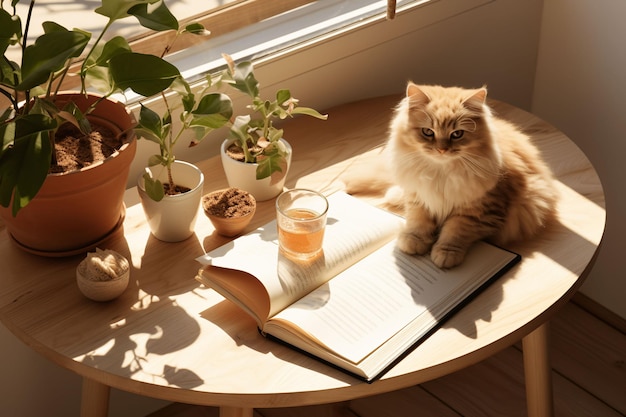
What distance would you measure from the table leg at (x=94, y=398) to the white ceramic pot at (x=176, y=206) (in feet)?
0.95

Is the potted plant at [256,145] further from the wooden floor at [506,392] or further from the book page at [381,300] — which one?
the wooden floor at [506,392]

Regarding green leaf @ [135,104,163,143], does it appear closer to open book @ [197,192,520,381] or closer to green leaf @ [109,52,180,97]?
green leaf @ [109,52,180,97]

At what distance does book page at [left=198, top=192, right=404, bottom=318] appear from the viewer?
3.75ft

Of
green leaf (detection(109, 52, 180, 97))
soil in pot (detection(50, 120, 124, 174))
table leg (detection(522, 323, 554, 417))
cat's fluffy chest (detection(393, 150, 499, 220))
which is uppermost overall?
green leaf (detection(109, 52, 180, 97))

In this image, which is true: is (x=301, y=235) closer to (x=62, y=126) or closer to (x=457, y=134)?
(x=457, y=134)

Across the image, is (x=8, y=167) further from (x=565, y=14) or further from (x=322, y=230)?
(x=565, y=14)

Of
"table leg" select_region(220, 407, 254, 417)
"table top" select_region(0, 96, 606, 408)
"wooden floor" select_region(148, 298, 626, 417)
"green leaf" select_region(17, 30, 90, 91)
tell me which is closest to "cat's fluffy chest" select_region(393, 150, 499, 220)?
"table top" select_region(0, 96, 606, 408)

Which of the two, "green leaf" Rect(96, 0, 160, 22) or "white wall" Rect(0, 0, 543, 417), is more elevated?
"green leaf" Rect(96, 0, 160, 22)

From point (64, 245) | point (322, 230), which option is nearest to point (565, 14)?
point (322, 230)

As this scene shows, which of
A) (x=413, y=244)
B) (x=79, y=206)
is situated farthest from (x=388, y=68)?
(x=79, y=206)

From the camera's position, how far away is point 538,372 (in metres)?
1.40

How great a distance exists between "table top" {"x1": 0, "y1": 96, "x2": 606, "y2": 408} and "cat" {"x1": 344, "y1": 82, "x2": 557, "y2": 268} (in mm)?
56

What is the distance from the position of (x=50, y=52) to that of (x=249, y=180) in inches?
17.8

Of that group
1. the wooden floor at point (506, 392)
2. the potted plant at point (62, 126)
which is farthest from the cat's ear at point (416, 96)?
the wooden floor at point (506, 392)
